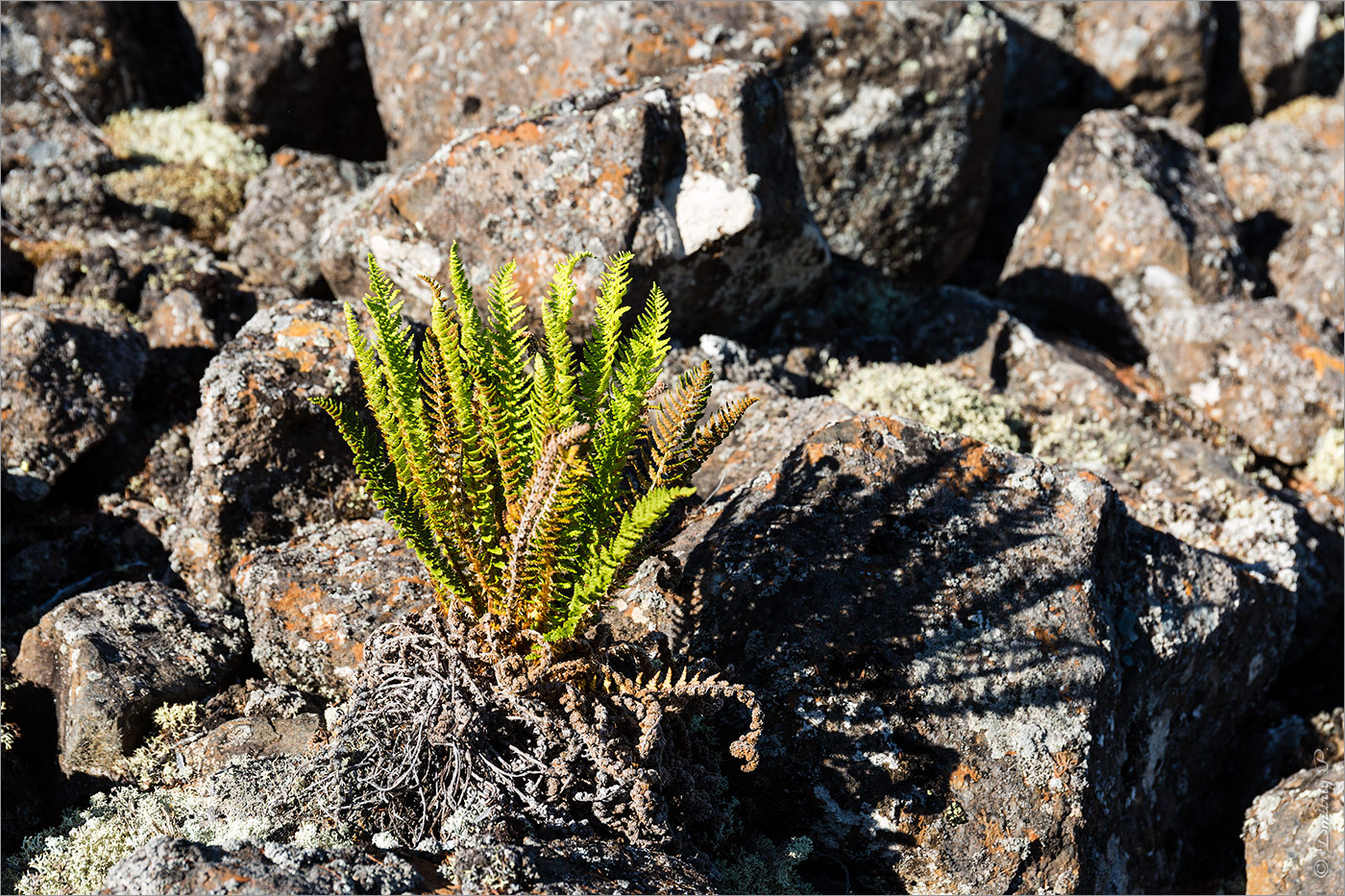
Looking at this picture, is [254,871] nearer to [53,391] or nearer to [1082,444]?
[53,391]

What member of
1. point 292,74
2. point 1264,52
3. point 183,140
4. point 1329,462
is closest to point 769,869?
point 1329,462

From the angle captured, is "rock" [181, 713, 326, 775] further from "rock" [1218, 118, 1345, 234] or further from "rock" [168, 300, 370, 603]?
"rock" [1218, 118, 1345, 234]

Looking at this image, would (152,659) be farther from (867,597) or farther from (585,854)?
(867,597)

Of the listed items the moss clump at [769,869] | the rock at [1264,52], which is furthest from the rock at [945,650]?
the rock at [1264,52]

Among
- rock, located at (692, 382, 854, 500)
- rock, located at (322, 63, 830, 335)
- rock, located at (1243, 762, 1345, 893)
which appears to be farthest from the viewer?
rock, located at (322, 63, 830, 335)

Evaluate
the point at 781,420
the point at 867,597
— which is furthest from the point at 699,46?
the point at 867,597

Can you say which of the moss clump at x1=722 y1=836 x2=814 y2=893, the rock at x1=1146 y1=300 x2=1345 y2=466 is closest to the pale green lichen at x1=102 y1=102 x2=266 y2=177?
the moss clump at x1=722 y1=836 x2=814 y2=893
